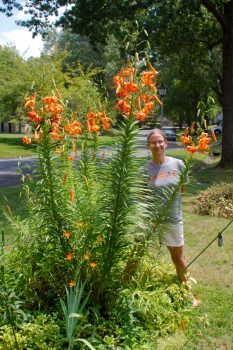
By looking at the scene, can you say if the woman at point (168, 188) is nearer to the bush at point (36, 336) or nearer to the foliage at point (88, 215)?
the foliage at point (88, 215)

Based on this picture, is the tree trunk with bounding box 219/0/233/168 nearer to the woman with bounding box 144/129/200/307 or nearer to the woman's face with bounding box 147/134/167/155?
the woman with bounding box 144/129/200/307

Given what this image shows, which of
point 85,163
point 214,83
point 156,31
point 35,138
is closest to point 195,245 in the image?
point 85,163

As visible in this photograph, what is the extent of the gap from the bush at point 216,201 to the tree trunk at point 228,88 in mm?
8152

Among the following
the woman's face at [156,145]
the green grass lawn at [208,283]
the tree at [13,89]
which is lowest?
the green grass lawn at [208,283]

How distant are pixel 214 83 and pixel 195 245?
2201 cm

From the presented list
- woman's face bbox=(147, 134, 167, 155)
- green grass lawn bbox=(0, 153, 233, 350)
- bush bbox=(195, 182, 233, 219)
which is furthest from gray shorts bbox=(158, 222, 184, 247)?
bush bbox=(195, 182, 233, 219)

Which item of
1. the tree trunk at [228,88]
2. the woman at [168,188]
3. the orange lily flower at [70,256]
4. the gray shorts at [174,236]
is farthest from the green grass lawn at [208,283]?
the tree trunk at [228,88]

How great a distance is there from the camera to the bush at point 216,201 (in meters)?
10.1

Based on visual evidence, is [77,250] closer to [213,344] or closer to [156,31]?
[213,344]

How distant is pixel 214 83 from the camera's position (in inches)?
1093

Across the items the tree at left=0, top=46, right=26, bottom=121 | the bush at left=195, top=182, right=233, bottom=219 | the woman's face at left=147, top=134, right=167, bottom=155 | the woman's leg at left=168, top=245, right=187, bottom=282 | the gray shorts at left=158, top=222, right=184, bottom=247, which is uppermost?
the tree at left=0, top=46, right=26, bottom=121

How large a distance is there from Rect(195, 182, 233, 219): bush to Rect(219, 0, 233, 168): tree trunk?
8152 mm

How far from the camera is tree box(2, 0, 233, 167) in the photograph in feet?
52.8

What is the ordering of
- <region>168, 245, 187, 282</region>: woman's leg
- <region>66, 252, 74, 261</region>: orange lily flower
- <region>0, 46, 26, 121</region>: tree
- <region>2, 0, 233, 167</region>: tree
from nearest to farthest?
<region>66, 252, 74, 261</region>: orange lily flower
<region>168, 245, 187, 282</region>: woman's leg
<region>2, 0, 233, 167</region>: tree
<region>0, 46, 26, 121</region>: tree
